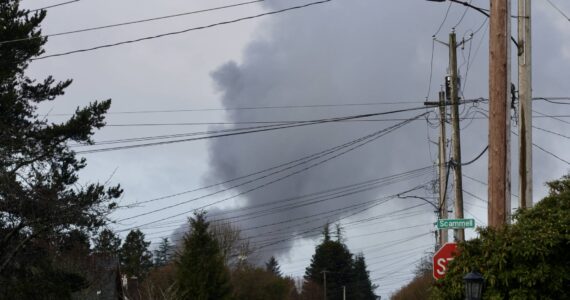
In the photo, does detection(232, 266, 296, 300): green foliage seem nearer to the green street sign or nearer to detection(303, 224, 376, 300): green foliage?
detection(303, 224, 376, 300): green foliage

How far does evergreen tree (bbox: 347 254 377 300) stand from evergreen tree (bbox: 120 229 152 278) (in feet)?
85.4

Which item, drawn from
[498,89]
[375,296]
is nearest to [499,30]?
[498,89]

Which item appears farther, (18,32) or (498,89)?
(18,32)

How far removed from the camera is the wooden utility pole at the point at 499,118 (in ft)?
42.8

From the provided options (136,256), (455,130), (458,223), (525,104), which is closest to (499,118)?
(525,104)

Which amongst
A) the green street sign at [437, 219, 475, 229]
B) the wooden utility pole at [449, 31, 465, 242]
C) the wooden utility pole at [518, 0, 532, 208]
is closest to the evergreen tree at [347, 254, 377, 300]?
the wooden utility pole at [449, 31, 465, 242]

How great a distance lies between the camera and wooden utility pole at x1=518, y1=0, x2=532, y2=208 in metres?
15.2

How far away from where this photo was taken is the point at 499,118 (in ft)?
43.1

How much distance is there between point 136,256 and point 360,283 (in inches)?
1345

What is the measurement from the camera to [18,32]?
28.6 m

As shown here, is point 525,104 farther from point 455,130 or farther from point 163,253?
point 163,253

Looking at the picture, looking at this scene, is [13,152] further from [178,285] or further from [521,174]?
[178,285]

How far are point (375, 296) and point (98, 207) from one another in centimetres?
9672

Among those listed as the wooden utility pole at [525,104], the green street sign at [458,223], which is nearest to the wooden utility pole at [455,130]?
the green street sign at [458,223]
